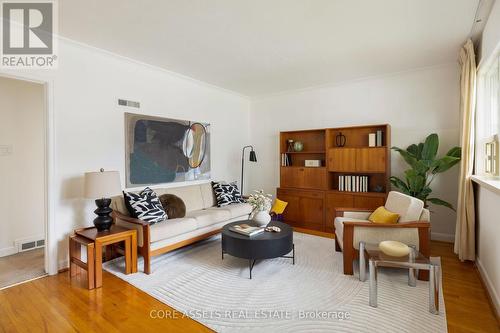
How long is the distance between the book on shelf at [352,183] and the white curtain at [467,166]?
1.31m

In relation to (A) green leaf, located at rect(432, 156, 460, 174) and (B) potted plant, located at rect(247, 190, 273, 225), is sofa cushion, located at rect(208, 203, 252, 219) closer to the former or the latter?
(B) potted plant, located at rect(247, 190, 273, 225)

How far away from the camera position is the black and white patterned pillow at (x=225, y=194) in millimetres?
4520

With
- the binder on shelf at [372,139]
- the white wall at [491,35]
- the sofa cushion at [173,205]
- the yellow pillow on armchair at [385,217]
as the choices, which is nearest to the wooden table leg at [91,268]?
the sofa cushion at [173,205]

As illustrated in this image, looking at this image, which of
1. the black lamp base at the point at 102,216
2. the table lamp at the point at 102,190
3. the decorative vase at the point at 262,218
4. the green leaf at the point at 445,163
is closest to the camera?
the table lamp at the point at 102,190

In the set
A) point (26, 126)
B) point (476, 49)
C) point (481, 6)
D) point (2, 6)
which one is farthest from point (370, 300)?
point (26, 126)

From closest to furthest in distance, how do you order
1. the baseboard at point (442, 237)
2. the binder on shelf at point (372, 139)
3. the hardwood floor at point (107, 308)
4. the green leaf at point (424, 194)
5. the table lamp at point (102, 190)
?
the hardwood floor at point (107, 308) < the table lamp at point (102, 190) < the green leaf at point (424, 194) < the baseboard at point (442, 237) < the binder on shelf at point (372, 139)

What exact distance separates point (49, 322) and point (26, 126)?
3016mm

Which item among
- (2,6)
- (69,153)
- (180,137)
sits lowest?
(69,153)

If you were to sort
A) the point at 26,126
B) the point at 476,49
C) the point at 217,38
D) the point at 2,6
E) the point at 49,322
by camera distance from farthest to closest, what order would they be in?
the point at 26,126 < the point at 476,49 < the point at 217,38 < the point at 2,6 < the point at 49,322

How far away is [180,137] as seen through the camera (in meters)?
4.43

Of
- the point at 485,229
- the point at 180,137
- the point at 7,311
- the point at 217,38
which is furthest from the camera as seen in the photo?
the point at 180,137

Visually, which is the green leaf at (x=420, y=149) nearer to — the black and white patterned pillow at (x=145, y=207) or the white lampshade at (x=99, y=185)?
the black and white patterned pillow at (x=145, y=207)

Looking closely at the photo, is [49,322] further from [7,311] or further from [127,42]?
[127,42]

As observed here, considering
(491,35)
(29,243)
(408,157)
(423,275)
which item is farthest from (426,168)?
(29,243)
